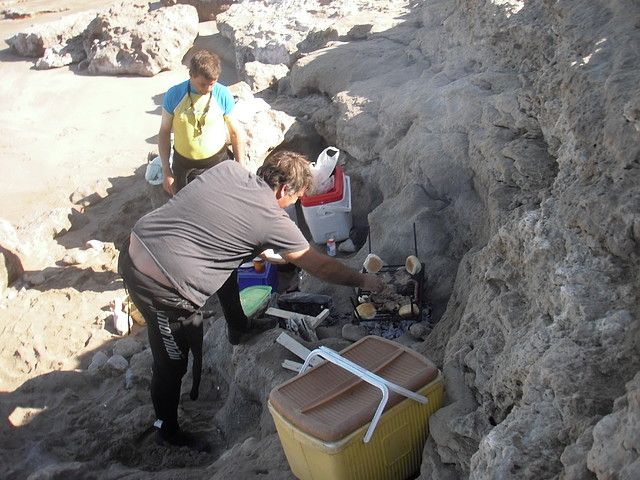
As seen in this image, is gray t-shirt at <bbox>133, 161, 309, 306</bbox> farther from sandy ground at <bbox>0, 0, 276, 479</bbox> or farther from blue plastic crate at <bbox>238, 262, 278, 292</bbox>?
blue plastic crate at <bbox>238, 262, 278, 292</bbox>

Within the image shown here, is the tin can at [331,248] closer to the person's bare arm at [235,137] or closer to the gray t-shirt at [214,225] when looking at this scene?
the person's bare arm at [235,137]

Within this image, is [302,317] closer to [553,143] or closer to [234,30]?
[553,143]

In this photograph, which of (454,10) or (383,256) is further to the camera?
(454,10)

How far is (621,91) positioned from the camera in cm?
A: 327

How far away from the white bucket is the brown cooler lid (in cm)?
268

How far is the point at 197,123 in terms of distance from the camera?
5508mm

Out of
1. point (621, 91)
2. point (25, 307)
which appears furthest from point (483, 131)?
point (25, 307)

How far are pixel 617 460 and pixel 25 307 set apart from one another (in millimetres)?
5886

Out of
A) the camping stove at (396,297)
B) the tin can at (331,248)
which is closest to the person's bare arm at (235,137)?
the tin can at (331,248)

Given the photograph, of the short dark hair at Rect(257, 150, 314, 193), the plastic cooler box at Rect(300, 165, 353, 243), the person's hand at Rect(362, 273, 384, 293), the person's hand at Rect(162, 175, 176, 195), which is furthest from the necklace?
the person's hand at Rect(362, 273, 384, 293)

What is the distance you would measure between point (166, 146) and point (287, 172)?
248 cm

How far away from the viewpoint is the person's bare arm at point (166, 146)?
5590 millimetres

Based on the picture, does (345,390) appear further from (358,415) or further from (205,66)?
(205,66)

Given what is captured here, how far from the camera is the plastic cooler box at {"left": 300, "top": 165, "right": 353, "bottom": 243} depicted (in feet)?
19.8
